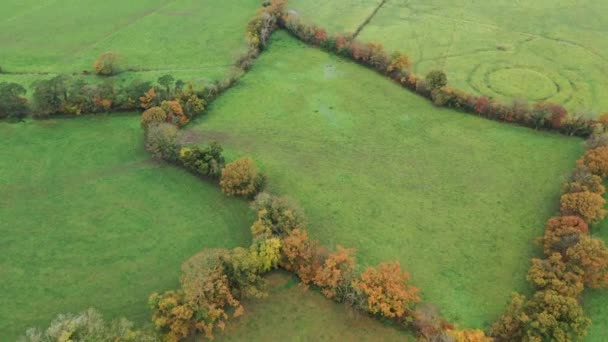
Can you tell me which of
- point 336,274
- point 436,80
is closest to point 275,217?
point 336,274

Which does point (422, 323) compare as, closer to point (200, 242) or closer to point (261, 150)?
point (200, 242)

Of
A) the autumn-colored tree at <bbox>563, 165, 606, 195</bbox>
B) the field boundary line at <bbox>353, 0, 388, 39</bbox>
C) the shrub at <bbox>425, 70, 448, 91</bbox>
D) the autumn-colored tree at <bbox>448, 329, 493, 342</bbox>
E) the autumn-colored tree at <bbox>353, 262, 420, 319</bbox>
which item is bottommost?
the autumn-colored tree at <bbox>448, 329, 493, 342</bbox>

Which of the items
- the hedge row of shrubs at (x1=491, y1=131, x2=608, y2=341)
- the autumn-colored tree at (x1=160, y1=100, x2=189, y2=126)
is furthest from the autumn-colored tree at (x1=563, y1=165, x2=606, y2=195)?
the autumn-colored tree at (x1=160, y1=100, x2=189, y2=126)

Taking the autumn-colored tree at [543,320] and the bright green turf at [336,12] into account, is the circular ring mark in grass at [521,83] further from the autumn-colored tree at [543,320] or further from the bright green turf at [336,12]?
the autumn-colored tree at [543,320]

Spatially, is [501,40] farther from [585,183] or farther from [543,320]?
[543,320]

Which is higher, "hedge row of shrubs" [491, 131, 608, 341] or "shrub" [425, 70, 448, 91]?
"shrub" [425, 70, 448, 91]

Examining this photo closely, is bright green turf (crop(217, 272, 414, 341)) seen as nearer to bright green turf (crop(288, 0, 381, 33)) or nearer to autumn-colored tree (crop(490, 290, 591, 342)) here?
autumn-colored tree (crop(490, 290, 591, 342))

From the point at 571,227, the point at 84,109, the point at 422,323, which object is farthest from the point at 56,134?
the point at 571,227

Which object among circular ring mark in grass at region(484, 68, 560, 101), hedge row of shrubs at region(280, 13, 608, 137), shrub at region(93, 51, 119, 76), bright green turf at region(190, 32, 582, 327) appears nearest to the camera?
bright green turf at region(190, 32, 582, 327)
